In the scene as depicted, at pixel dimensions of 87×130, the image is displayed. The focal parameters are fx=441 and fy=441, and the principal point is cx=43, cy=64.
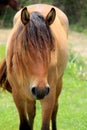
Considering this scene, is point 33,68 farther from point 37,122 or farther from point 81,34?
point 81,34

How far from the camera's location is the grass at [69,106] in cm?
551

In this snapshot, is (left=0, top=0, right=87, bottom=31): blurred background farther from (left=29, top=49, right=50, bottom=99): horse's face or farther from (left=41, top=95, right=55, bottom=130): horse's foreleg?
(left=29, top=49, right=50, bottom=99): horse's face

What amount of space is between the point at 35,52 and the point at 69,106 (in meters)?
3.11

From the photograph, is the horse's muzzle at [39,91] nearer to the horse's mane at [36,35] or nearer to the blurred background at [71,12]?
the horse's mane at [36,35]

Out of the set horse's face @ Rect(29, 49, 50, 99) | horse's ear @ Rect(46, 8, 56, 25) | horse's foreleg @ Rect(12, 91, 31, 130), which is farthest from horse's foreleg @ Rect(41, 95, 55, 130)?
horse's ear @ Rect(46, 8, 56, 25)

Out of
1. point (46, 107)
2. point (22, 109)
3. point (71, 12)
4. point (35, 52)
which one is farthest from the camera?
point (71, 12)

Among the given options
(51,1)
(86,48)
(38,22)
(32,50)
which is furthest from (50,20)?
(51,1)

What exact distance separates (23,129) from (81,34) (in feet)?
39.6

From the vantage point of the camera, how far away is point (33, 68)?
139 inches

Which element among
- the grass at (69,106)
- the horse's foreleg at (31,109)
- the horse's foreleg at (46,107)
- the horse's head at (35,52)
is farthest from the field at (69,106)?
the horse's head at (35,52)

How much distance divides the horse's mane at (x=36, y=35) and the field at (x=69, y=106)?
6.29 ft

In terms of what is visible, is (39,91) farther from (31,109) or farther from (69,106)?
(69,106)

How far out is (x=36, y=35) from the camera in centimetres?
358

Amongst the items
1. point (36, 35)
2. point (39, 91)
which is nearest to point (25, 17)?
point (36, 35)
